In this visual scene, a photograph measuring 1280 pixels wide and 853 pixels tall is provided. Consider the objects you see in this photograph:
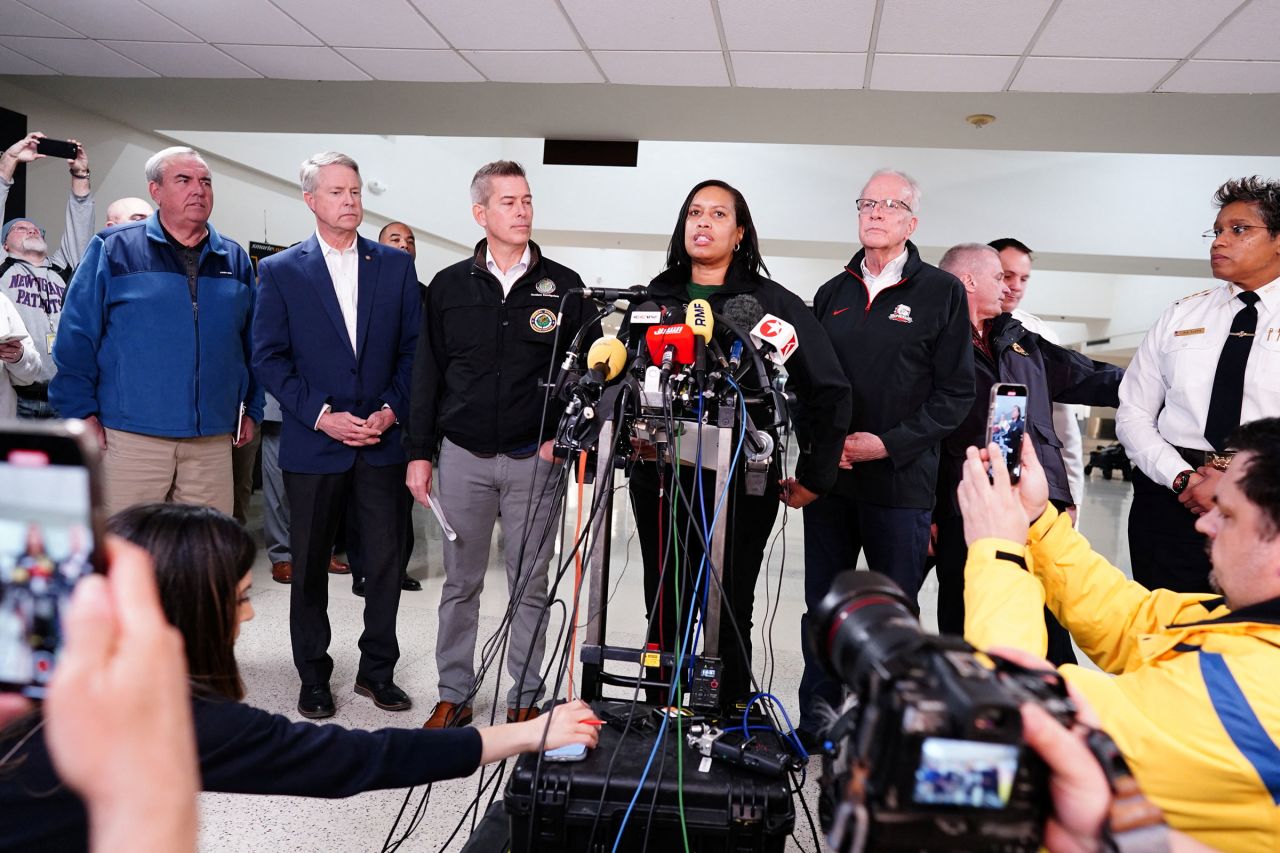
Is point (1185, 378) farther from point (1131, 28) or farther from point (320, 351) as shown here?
point (320, 351)

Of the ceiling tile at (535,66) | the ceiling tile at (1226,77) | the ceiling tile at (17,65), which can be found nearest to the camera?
the ceiling tile at (1226,77)

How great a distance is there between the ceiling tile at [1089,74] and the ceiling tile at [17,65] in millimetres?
5048

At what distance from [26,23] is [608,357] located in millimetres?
4044

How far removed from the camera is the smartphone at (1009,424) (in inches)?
51.3

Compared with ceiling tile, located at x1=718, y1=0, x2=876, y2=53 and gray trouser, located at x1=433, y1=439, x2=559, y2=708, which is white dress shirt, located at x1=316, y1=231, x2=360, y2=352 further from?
ceiling tile, located at x1=718, y1=0, x2=876, y2=53

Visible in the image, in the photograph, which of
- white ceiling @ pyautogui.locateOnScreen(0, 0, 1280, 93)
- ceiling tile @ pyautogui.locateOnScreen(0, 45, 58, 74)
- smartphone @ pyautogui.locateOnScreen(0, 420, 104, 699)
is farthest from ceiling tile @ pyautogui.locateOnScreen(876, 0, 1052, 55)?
ceiling tile @ pyautogui.locateOnScreen(0, 45, 58, 74)

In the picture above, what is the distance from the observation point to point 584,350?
91.3 inches

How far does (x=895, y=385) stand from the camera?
7.52 ft

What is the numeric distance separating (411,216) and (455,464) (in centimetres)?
666

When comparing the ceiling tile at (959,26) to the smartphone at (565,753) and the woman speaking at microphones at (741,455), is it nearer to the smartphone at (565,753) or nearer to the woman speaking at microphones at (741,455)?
the woman speaking at microphones at (741,455)

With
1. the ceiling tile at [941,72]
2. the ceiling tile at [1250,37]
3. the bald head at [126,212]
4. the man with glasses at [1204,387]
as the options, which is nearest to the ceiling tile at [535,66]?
the ceiling tile at [941,72]

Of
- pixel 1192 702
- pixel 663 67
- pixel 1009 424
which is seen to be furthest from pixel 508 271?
pixel 663 67

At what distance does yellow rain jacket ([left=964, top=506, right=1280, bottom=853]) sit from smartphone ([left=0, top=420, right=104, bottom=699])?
91cm

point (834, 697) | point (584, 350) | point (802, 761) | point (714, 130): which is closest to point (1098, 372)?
point (834, 697)
